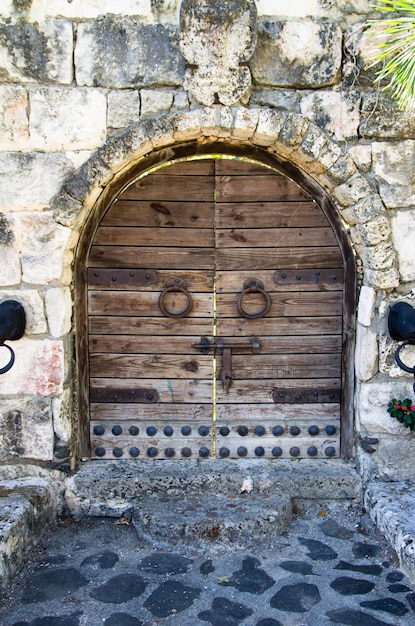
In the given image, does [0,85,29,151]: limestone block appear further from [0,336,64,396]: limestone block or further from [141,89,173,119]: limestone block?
[0,336,64,396]: limestone block

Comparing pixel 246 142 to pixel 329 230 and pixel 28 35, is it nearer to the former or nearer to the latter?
pixel 329 230

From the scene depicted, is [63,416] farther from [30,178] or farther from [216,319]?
[30,178]

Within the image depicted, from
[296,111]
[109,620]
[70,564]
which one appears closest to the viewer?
[109,620]

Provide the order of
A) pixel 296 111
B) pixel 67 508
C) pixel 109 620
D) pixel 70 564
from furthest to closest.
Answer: pixel 67 508 < pixel 296 111 < pixel 70 564 < pixel 109 620

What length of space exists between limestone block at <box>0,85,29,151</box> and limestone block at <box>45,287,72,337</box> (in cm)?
73

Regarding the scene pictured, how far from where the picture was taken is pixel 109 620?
2.25 m

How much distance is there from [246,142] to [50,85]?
100 centimetres

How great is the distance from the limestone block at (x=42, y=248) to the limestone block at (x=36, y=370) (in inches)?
12.7

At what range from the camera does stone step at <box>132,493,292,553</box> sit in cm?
276

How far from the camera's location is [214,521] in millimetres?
2779

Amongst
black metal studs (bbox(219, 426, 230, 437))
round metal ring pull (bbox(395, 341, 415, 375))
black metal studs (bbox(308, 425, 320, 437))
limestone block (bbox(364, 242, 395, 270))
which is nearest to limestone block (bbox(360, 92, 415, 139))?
limestone block (bbox(364, 242, 395, 270))

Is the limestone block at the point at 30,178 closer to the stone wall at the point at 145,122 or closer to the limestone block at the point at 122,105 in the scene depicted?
the stone wall at the point at 145,122

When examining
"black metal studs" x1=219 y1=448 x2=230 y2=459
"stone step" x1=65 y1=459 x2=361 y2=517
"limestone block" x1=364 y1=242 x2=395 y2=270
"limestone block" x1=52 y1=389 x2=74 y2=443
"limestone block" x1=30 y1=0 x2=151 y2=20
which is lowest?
"stone step" x1=65 y1=459 x2=361 y2=517

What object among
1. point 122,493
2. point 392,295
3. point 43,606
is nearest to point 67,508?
point 122,493
